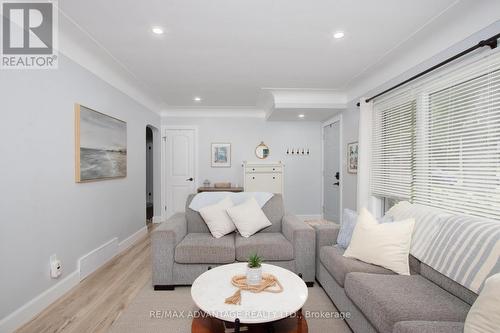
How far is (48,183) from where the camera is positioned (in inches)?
85.9

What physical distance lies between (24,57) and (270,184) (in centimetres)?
398

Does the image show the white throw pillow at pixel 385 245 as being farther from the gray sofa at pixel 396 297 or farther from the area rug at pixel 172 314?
the area rug at pixel 172 314

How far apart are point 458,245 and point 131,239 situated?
397 cm

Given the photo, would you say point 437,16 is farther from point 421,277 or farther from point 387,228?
point 421,277

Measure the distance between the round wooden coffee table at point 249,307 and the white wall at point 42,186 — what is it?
1448 mm

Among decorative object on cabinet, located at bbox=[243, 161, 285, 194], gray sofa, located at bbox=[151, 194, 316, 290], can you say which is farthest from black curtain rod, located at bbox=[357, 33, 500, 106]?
decorative object on cabinet, located at bbox=[243, 161, 285, 194]

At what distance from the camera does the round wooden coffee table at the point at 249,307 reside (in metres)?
1.36

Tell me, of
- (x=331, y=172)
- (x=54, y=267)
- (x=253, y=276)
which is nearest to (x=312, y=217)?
(x=331, y=172)

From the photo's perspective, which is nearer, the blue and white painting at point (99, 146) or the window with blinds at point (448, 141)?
the window with blinds at point (448, 141)

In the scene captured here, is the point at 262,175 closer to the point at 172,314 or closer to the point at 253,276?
the point at 172,314

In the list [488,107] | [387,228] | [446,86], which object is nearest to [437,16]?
[446,86]

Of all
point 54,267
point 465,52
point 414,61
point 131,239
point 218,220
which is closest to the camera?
point 465,52

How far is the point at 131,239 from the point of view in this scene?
3.82 metres

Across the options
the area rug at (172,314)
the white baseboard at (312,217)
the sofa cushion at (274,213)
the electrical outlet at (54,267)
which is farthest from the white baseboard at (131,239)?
the white baseboard at (312,217)
